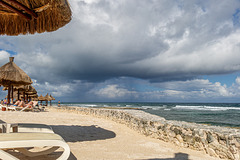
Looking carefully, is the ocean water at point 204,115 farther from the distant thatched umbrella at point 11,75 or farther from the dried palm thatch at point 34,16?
the dried palm thatch at point 34,16

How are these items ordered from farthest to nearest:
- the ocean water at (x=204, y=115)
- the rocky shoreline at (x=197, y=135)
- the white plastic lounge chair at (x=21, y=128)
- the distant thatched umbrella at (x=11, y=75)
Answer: the ocean water at (x=204, y=115) < the distant thatched umbrella at (x=11, y=75) < the rocky shoreline at (x=197, y=135) < the white plastic lounge chair at (x=21, y=128)

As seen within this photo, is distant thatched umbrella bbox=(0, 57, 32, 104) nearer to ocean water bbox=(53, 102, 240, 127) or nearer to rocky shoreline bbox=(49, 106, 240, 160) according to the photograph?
rocky shoreline bbox=(49, 106, 240, 160)

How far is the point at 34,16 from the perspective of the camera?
366 centimetres

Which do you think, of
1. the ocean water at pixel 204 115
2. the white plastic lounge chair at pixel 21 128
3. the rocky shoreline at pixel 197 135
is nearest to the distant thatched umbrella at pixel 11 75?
the white plastic lounge chair at pixel 21 128

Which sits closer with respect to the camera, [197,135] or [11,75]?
[197,135]

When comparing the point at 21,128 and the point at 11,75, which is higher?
the point at 11,75

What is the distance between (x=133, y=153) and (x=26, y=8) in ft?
12.0

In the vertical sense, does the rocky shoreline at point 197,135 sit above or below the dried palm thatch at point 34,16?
below

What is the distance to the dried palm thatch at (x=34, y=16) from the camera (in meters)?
3.35

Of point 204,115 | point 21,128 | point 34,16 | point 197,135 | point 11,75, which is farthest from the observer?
point 204,115

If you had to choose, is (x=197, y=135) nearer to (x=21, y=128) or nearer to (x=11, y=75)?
(x=21, y=128)

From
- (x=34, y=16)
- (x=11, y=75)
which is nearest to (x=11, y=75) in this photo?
(x=11, y=75)

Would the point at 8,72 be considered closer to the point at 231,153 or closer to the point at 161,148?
→ the point at 161,148

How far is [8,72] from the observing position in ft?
25.9
